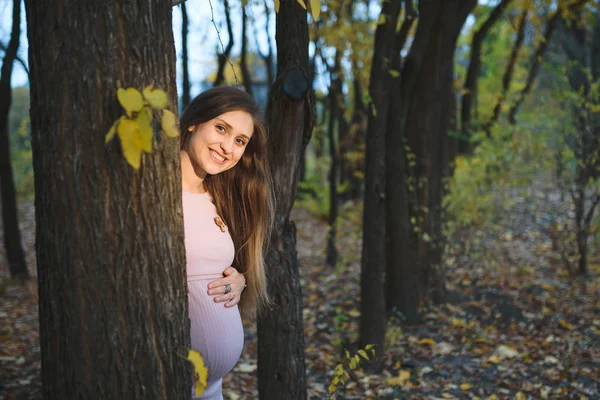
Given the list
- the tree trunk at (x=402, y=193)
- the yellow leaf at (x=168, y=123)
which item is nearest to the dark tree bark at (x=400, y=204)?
the tree trunk at (x=402, y=193)

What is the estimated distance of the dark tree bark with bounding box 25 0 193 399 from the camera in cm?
135

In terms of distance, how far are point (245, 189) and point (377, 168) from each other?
2.16 metres

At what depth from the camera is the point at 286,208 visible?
291 centimetres

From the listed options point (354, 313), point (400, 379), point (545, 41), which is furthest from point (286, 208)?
point (545, 41)

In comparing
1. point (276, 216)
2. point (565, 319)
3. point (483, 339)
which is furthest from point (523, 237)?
point (276, 216)

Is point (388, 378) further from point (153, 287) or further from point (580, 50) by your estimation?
point (580, 50)

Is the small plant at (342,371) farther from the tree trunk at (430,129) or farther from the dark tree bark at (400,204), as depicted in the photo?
the tree trunk at (430,129)

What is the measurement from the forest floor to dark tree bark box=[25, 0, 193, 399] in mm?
2872

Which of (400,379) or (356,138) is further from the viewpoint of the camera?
(356,138)

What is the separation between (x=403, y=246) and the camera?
17.7 feet

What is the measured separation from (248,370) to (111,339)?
3.57 metres

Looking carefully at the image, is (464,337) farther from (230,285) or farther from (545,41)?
(545,41)

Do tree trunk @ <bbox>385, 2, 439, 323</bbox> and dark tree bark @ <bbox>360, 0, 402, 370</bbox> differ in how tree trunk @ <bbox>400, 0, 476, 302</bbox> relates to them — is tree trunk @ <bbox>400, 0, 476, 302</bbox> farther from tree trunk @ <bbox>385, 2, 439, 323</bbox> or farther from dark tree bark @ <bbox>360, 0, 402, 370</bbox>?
dark tree bark @ <bbox>360, 0, 402, 370</bbox>

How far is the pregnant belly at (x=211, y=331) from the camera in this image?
6.49 feet
